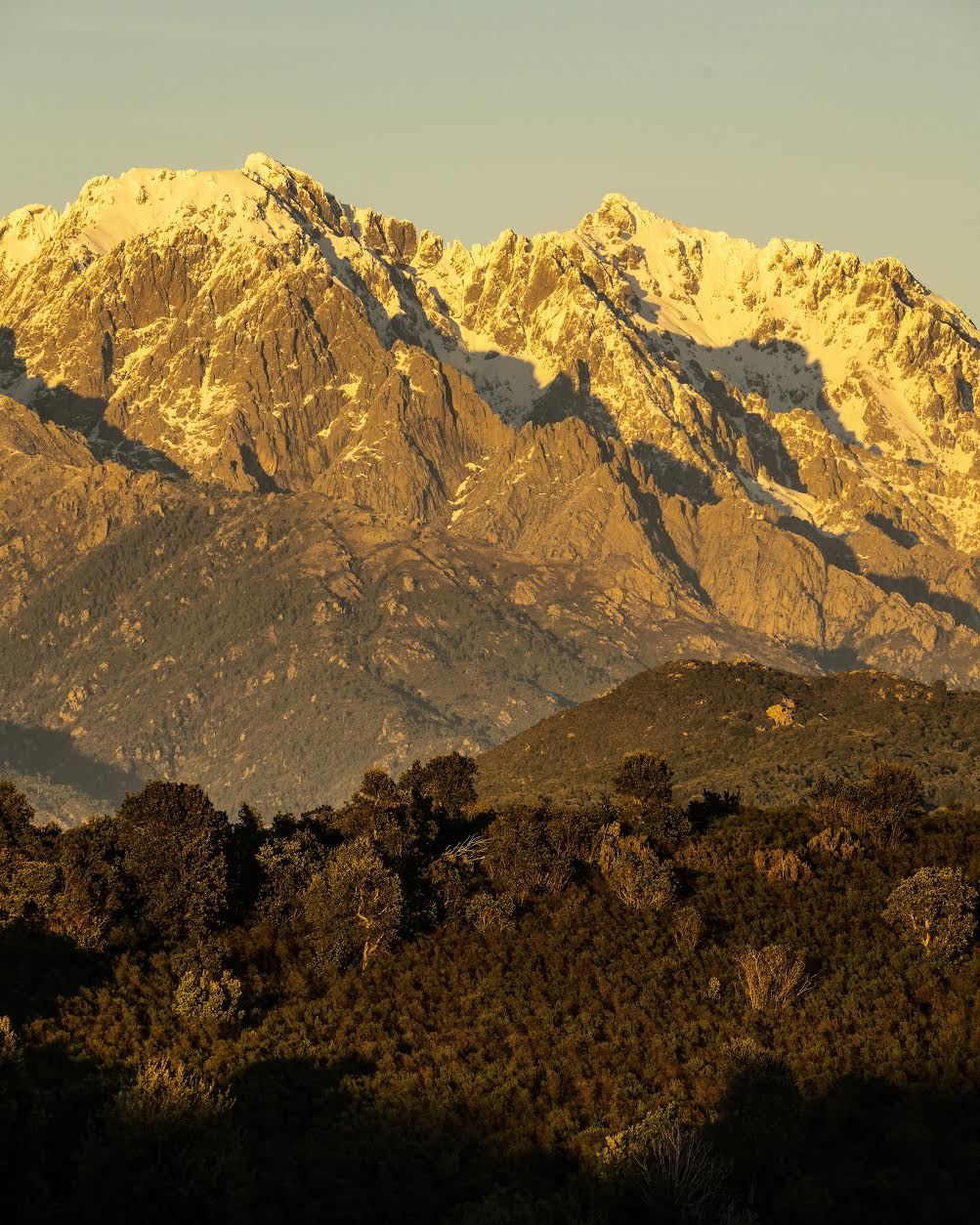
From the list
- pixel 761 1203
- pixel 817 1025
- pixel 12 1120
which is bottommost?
pixel 12 1120

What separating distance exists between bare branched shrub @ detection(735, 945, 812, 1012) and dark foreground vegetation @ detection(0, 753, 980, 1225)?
29 cm

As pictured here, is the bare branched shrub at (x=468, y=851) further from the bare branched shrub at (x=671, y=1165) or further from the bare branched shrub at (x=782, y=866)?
the bare branched shrub at (x=671, y=1165)

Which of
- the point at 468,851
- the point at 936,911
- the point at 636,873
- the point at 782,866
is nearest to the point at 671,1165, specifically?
the point at 936,911

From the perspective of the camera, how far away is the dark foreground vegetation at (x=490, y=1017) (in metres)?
106

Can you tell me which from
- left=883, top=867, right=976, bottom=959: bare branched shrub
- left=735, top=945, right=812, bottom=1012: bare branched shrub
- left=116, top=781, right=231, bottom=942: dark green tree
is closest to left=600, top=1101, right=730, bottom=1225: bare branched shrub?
left=735, top=945, right=812, bottom=1012: bare branched shrub

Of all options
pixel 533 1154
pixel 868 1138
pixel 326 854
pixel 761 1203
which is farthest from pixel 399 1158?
pixel 326 854

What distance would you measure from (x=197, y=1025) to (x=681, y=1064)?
3319cm

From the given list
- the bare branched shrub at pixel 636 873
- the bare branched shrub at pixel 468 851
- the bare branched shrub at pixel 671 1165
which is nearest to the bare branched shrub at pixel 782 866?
the bare branched shrub at pixel 636 873

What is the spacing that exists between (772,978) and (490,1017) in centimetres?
2058

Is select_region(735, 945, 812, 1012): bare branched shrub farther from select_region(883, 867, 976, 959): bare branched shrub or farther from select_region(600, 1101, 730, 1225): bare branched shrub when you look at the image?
select_region(600, 1101, 730, 1225): bare branched shrub

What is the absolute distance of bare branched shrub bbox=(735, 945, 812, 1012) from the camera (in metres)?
137

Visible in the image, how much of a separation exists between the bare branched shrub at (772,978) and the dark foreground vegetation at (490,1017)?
0.94 feet

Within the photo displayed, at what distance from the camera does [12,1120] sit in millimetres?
103812

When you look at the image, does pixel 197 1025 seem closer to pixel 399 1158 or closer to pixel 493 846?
pixel 399 1158
